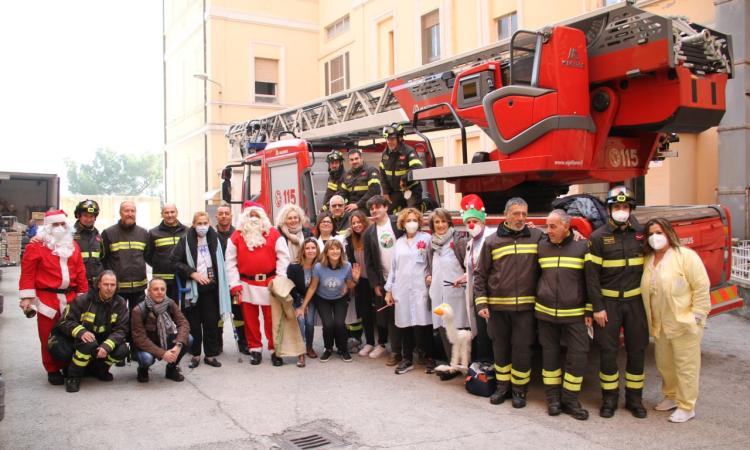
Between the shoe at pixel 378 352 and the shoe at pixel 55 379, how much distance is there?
3.05 metres

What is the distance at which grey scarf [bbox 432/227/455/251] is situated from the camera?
6.08 m

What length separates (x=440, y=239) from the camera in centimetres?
608

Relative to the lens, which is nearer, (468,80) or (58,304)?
(58,304)

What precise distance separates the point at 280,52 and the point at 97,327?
22669 mm

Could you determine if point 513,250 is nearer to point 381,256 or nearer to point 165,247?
point 381,256

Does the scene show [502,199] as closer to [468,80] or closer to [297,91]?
[468,80]

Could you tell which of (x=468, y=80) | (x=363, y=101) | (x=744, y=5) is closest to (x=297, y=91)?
(x=363, y=101)

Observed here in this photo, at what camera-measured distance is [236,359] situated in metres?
7.12

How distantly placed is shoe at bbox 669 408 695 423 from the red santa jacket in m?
5.39

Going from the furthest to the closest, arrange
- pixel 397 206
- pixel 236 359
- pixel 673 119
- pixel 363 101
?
pixel 363 101
pixel 397 206
pixel 236 359
pixel 673 119

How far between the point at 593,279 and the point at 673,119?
6.88ft

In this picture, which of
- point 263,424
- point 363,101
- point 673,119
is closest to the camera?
point 263,424

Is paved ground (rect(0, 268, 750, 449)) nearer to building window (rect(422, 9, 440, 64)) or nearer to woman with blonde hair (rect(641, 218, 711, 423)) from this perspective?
woman with blonde hair (rect(641, 218, 711, 423))

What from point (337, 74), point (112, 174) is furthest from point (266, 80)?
point (112, 174)
